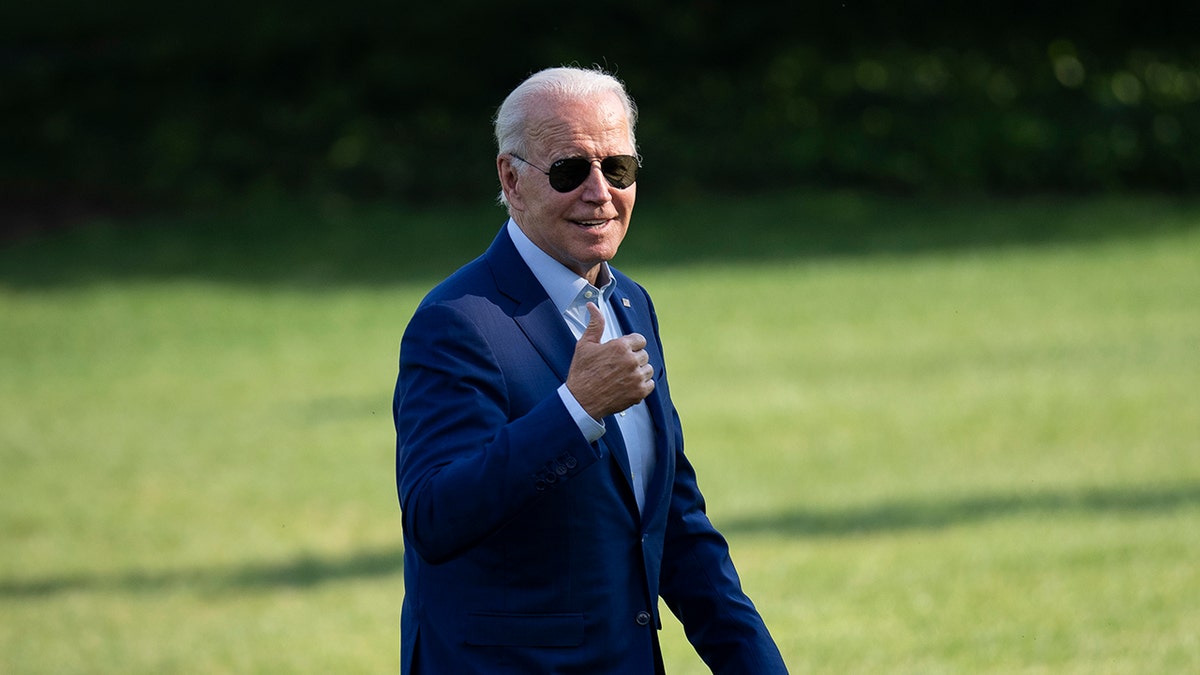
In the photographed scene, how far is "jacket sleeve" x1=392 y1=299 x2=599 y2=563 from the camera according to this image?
3270mm

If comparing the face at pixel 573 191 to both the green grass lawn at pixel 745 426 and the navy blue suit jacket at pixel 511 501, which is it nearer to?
the navy blue suit jacket at pixel 511 501

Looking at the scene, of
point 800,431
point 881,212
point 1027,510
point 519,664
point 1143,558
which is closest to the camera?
point 519,664

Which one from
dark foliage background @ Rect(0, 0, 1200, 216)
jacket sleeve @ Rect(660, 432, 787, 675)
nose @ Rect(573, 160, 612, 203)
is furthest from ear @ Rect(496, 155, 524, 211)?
dark foliage background @ Rect(0, 0, 1200, 216)

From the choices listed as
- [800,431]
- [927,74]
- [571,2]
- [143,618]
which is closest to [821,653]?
[143,618]

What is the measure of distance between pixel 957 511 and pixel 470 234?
13.7m

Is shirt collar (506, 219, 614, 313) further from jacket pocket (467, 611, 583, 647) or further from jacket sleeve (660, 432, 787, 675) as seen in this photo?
jacket pocket (467, 611, 583, 647)

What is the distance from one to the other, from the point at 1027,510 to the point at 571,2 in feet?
67.8

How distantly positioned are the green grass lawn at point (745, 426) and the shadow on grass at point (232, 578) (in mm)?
31

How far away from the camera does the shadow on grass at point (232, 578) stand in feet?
32.9

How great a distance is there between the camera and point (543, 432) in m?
3.30

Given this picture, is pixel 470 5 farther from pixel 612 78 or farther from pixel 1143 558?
pixel 612 78

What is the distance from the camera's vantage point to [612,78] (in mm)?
3750

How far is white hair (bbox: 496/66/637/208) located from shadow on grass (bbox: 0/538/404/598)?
6.63 meters

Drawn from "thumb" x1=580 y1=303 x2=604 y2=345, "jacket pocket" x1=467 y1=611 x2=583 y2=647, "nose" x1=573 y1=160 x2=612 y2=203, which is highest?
"nose" x1=573 y1=160 x2=612 y2=203
